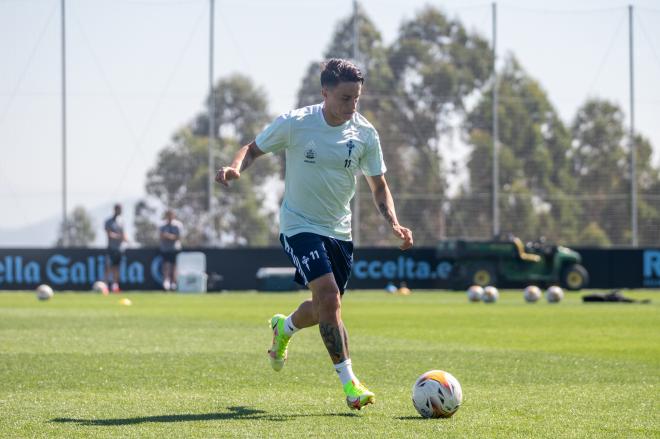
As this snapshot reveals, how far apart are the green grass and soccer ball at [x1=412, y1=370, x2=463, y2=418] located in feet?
0.29

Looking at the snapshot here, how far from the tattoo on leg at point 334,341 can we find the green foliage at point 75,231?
1109 inches

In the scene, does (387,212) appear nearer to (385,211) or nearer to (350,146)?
(385,211)

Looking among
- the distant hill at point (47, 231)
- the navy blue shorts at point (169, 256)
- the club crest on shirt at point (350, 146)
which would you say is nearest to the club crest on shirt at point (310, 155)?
the club crest on shirt at point (350, 146)

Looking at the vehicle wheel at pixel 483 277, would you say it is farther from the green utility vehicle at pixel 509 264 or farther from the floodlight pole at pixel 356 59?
the floodlight pole at pixel 356 59

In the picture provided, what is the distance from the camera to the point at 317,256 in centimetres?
836

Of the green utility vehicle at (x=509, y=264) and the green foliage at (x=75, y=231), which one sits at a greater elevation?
the green foliage at (x=75, y=231)

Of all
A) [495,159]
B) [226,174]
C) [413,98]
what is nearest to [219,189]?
[413,98]

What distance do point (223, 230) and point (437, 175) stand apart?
7995mm

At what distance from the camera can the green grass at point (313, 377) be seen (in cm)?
716

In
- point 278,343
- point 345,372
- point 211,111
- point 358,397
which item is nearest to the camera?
point 358,397

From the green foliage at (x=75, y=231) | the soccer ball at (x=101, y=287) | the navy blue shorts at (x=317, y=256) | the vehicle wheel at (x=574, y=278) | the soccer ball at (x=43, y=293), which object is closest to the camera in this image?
the navy blue shorts at (x=317, y=256)

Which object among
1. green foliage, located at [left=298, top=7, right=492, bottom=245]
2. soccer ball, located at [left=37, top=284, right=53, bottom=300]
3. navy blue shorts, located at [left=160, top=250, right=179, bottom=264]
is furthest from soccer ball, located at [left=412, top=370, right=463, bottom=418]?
green foliage, located at [left=298, top=7, right=492, bottom=245]

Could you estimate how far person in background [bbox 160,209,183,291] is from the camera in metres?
33.4

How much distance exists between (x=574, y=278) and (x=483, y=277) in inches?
100
